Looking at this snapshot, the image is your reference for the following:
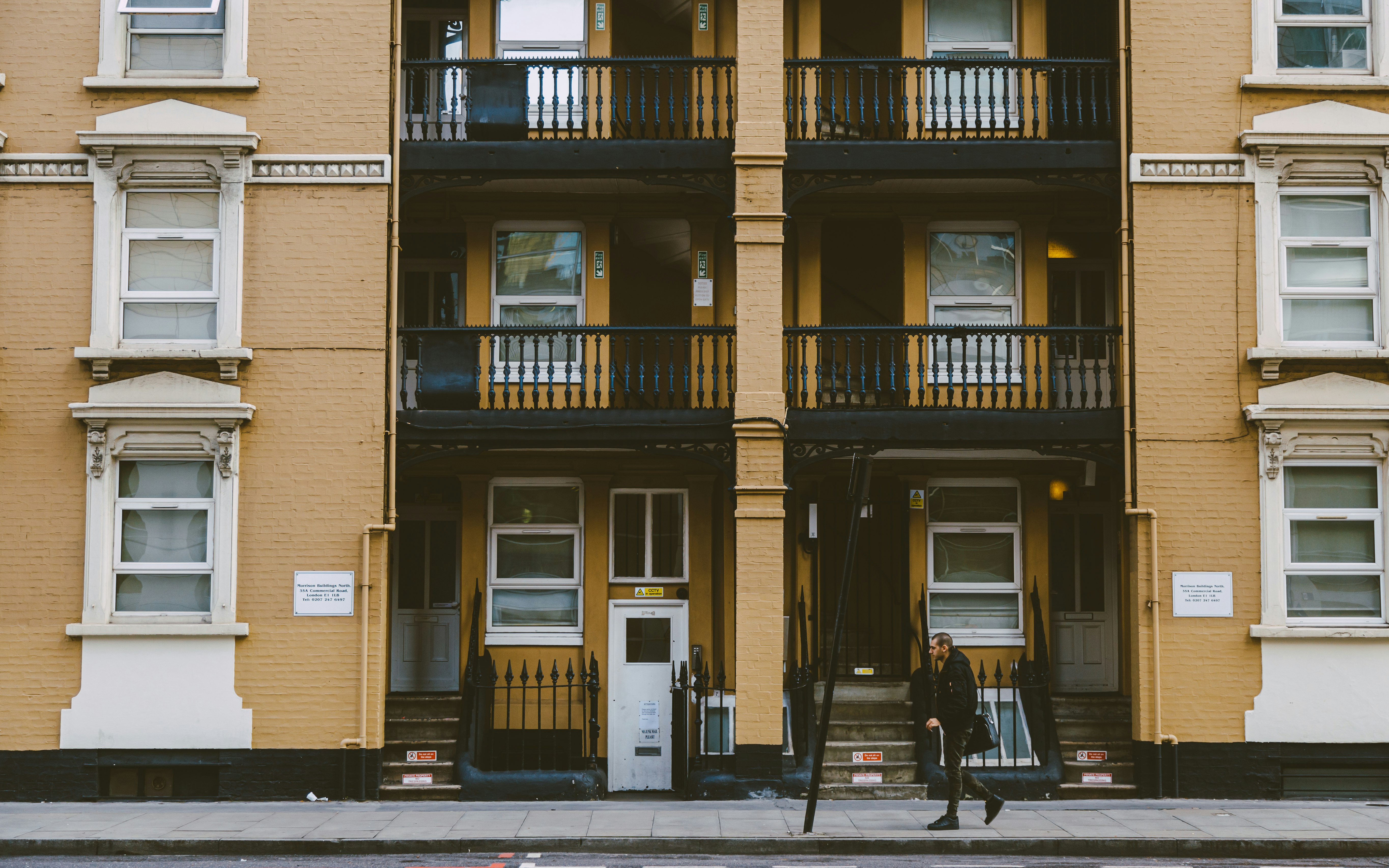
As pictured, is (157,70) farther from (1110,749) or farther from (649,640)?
(1110,749)

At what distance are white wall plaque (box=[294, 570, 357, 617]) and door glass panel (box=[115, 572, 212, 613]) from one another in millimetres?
1024

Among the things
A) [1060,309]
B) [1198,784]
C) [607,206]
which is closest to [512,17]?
[607,206]

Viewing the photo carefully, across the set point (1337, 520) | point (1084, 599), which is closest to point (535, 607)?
point (1084, 599)

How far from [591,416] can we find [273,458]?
3369 millimetres

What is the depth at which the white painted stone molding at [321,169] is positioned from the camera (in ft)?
44.6

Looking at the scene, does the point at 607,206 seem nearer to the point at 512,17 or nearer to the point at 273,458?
the point at 512,17

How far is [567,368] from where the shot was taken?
1386 centimetres

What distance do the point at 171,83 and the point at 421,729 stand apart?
7519 millimetres

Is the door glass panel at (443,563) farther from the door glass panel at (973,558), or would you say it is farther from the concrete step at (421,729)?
the door glass panel at (973,558)

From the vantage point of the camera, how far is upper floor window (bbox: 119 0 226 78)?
45.3 ft

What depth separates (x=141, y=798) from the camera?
13.1m

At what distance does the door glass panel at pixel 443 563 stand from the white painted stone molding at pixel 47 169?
5556 mm

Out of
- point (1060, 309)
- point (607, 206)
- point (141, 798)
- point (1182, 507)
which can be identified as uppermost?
point (607, 206)

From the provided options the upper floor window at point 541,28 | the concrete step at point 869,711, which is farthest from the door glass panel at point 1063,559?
the upper floor window at point 541,28
